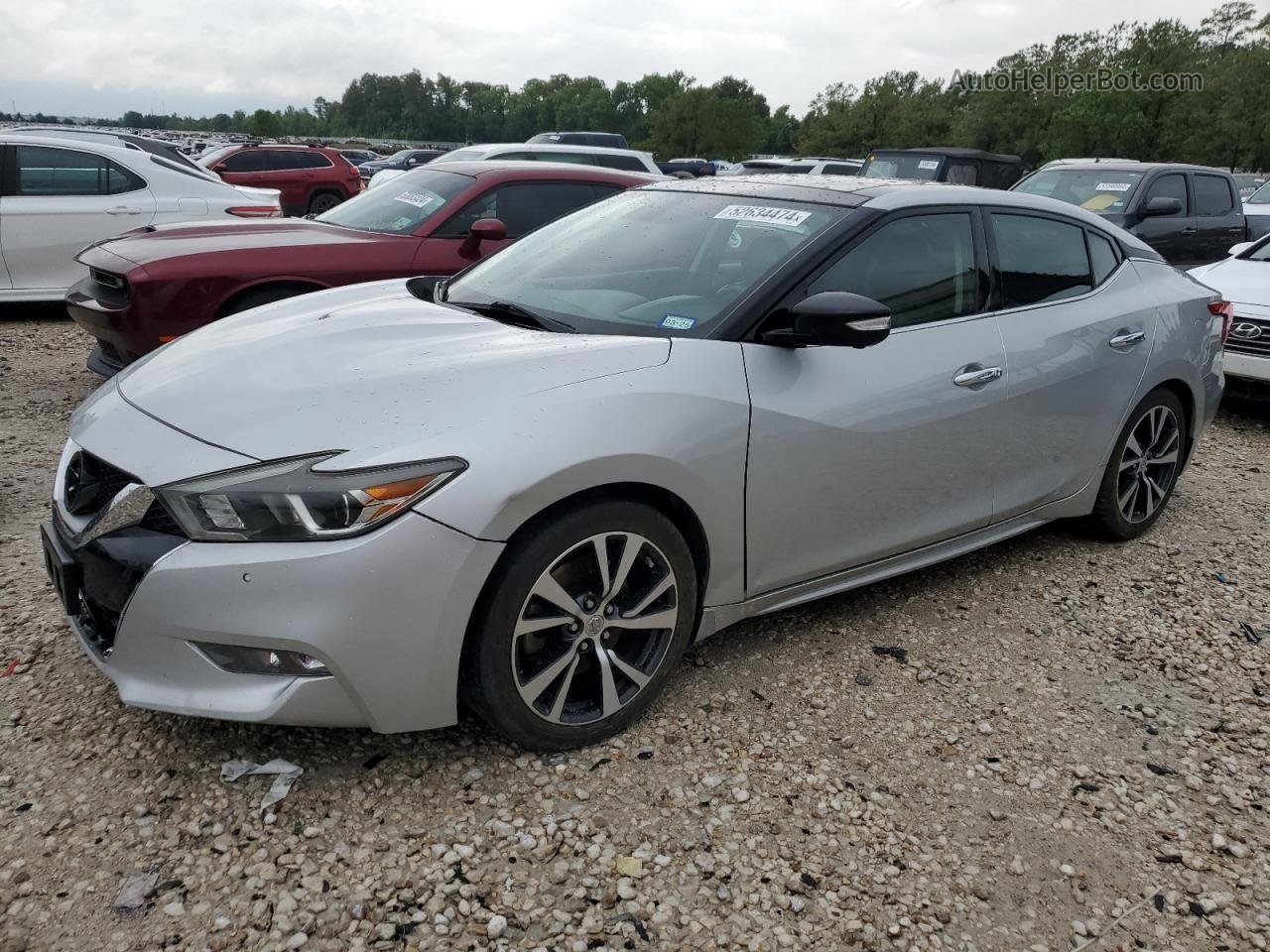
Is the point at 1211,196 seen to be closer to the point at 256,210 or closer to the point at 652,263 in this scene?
the point at 256,210

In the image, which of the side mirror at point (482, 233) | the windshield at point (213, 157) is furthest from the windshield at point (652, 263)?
the windshield at point (213, 157)

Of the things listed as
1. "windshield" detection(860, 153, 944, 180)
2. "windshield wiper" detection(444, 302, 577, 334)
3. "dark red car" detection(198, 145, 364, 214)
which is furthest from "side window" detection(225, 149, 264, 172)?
"windshield wiper" detection(444, 302, 577, 334)

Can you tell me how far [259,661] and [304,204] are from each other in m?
17.9

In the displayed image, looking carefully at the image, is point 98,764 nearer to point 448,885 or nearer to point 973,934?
point 448,885

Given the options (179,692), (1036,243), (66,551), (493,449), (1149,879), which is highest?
(1036,243)

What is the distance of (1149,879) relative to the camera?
98.7 inches

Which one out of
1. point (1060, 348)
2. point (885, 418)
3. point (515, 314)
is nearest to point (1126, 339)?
point (1060, 348)

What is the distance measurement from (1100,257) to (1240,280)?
3.87 metres

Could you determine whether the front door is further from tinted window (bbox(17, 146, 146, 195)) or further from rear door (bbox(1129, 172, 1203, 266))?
rear door (bbox(1129, 172, 1203, 266))

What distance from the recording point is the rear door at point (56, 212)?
312 inches

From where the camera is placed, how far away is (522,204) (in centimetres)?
641

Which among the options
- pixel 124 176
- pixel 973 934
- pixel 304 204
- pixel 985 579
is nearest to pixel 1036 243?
pixel 985 579

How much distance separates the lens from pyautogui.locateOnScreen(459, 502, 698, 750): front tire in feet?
8.42

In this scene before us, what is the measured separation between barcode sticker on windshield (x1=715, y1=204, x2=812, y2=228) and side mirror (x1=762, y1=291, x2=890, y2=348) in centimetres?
50
